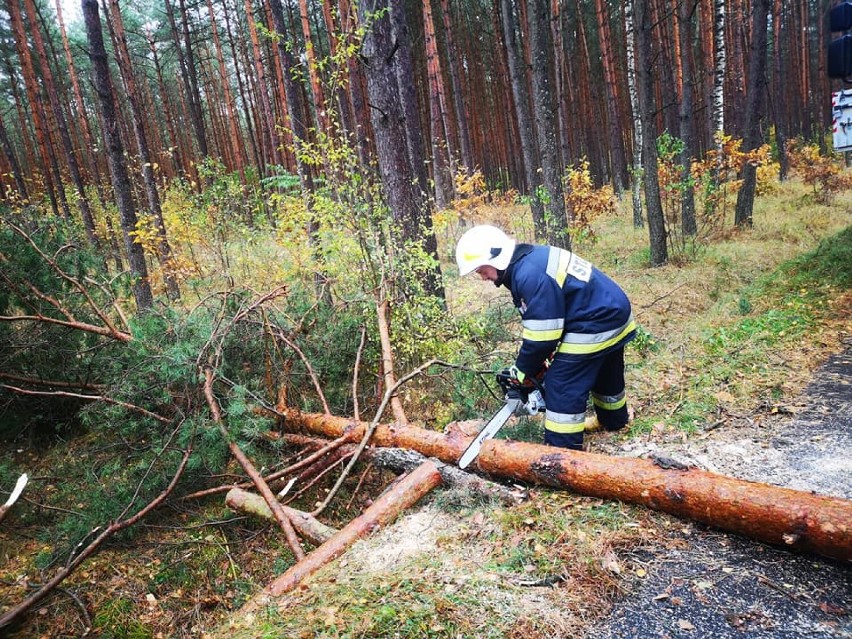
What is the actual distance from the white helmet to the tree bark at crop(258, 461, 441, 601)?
1.43m

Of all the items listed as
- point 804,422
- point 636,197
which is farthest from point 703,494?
point 636,197

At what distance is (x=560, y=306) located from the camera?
3145 mm

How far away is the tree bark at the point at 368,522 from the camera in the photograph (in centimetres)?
271

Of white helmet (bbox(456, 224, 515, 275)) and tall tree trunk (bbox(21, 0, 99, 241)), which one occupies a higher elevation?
tall tree trunk (bbox(21, 0, 99, 241))

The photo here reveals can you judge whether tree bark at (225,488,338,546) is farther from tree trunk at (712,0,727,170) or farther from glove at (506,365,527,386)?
tree trunk at (712,0,727,170)

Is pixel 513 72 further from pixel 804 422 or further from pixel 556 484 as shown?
pixel 556 484

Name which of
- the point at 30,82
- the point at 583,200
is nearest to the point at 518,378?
the point at 583,200

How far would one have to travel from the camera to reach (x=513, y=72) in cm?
1062

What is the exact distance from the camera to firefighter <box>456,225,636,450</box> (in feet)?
10.4

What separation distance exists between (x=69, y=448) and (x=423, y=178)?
6.15 metres

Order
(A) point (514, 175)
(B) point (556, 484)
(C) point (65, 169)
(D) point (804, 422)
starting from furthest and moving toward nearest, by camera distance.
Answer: (A) point (514, 175) < (C) point (65, 169) < (D) point (804, 422) < (B) point (556, 484)

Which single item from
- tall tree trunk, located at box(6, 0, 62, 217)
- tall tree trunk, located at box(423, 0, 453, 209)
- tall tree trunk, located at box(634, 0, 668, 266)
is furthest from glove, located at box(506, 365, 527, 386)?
→ tall tree trunk, located at box(6, 0, 62, 217)

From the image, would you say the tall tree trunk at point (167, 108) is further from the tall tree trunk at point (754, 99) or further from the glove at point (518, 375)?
the glove at point (518, 375)

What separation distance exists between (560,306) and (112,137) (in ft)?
23.1
